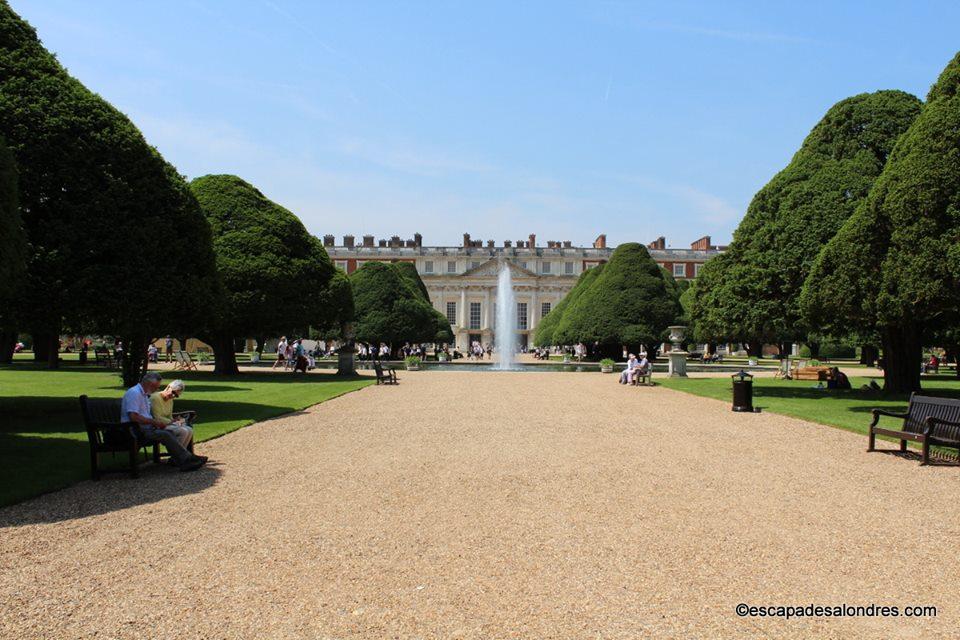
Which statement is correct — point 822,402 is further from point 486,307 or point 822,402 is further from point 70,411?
point 486,307

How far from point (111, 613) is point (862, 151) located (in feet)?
66.1

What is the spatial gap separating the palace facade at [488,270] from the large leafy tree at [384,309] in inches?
1970

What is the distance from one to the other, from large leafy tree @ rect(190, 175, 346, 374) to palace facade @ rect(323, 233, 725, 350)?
64670mm

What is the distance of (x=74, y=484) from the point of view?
734 cm

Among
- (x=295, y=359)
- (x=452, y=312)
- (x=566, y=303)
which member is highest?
(x=452, y=312)

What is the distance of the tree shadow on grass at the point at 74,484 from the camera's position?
6215 mm

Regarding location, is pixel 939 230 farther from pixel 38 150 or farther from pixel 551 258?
pixel 551 258

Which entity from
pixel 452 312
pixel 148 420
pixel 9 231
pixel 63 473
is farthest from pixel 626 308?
pixel 452 312

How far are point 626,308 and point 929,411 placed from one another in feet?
96.7

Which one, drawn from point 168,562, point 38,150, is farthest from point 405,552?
point 38,150


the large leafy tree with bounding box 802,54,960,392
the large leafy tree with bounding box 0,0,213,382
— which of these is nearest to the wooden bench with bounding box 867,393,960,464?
the large leafy tree with bounding box 802,54,960,392

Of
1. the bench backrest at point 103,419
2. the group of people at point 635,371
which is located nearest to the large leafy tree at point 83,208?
the bench backrest at point 103,419

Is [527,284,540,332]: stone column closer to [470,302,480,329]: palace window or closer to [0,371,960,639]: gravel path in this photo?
[470,302,480,329]: palace window

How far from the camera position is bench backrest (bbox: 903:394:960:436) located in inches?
347
